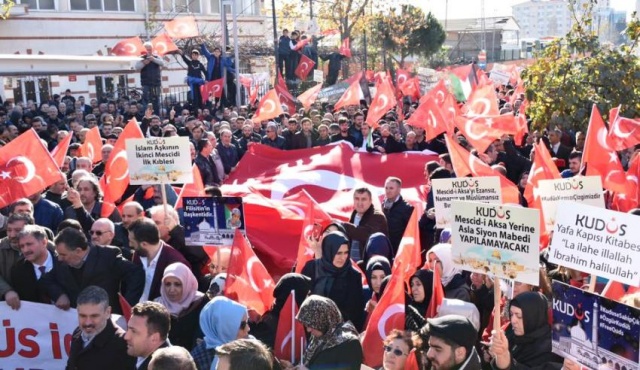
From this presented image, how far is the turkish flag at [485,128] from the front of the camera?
37.6 ft

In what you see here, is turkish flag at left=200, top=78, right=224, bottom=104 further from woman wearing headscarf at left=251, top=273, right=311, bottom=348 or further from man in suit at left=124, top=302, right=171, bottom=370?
man in suit at left=124, top=302, right=171, bottom=370

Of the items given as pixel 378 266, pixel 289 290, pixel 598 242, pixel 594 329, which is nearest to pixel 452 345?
pixel 594 329

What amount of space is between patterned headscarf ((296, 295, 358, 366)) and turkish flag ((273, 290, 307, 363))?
439 millimetres

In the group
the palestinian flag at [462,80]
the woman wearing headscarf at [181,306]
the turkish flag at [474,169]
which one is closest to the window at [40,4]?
the palestinian flag at [462,80]

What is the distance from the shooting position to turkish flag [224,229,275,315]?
622cm

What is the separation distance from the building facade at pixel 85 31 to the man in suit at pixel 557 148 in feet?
53.2

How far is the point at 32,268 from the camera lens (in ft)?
21.5

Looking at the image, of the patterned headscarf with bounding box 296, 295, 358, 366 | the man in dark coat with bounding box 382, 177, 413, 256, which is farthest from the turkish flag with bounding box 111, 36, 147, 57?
the patterned headscarf with bounding box 296, 295, 358, 366

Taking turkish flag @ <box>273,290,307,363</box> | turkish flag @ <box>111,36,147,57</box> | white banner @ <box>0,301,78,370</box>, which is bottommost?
white banner @ <box>0,301,78,370</box>

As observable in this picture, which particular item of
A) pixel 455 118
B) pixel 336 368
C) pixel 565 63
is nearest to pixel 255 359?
pixel 336 368

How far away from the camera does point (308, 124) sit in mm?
14578

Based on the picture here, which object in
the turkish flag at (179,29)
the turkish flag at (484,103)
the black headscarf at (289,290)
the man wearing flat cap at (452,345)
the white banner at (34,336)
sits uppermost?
the turkish flag at (179,29)

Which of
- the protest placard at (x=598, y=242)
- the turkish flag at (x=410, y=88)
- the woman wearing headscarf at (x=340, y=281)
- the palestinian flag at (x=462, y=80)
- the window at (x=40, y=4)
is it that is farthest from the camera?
the window at (x=40, y=4)

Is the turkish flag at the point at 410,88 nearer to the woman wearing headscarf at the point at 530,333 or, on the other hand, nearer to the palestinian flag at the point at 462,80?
the palestinian flag at the point at 462,80
